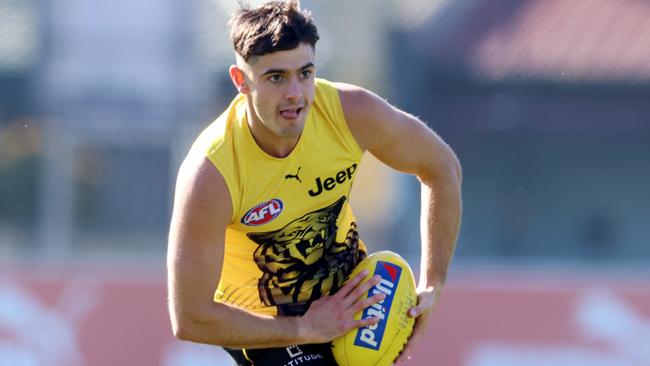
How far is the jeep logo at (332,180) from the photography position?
522cm

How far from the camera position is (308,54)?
196 inches

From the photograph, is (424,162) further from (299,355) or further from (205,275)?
(205,275)

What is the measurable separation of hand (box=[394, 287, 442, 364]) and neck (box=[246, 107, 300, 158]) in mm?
836

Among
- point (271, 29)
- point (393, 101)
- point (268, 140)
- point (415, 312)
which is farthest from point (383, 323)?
point (393, 101)

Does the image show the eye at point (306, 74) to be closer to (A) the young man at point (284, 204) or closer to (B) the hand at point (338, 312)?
(A) the young man at point (284, 204)

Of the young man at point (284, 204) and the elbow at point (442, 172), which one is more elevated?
the elbow at point (442, 172)

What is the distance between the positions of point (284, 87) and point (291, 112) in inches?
3.8

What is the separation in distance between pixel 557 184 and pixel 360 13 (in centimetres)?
262

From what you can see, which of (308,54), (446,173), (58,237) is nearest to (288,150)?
(308,54)

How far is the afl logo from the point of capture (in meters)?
5.11

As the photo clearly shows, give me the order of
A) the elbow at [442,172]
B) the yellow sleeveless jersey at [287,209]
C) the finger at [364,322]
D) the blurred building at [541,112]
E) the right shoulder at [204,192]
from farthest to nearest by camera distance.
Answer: the blurred building at [541,112] < the elbow at [442,172] < the finger at [364,322] < the yellow sleeveless jersey at [287,209] < the right shoulder at [204,192]

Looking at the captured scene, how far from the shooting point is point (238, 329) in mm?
5039

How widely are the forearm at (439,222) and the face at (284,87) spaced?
33.6 inches

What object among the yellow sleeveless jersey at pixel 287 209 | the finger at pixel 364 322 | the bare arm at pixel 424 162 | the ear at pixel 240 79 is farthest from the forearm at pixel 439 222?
the ear at pixel 240 79
